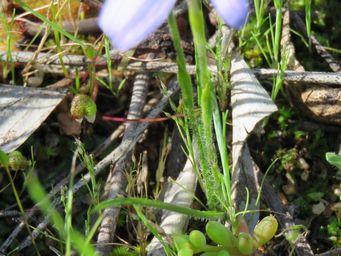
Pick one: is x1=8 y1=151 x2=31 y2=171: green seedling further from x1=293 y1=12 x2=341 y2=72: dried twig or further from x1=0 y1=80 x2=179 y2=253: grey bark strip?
x1=293 y1=12 x2=341 y2=72: dried twig

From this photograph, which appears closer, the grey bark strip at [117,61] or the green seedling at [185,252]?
the green seedling at [185,252]

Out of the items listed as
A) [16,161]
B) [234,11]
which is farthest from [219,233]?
[16,161]

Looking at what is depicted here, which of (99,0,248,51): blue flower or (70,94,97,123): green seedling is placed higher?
(99,0,248,51): blue flower

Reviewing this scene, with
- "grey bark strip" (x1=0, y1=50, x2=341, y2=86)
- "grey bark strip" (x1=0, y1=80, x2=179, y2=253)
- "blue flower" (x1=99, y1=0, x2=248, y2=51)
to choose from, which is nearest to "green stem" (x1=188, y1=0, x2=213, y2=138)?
"blue flower" (x1=99, y1=0, x2=248, y2=51)

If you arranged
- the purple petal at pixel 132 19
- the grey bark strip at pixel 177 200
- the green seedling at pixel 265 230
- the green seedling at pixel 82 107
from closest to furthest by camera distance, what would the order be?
the purple petal at pixel 132 19 < the green seedling at pixel 265 230 < the grey bark strip at pixel 177 200 < the green seedling at pixel 82 107

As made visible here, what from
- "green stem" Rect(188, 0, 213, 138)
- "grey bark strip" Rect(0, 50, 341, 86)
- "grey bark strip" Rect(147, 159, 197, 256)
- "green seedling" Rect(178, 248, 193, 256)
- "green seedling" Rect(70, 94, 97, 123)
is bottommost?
"grey bark strip" Rect(147, 159, 197, 256)

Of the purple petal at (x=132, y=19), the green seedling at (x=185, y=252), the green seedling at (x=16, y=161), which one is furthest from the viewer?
the green seedling at (x=16, y=161)

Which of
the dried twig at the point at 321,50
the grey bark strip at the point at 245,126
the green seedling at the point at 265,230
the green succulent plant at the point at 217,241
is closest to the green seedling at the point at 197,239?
the green succulent plant at the point at 217,241

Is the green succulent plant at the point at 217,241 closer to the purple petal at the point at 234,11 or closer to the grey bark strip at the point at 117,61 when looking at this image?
the purple petal at the point at 234,11
